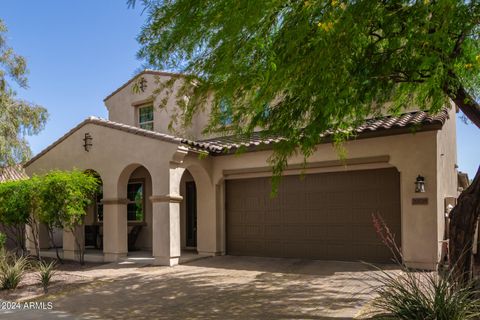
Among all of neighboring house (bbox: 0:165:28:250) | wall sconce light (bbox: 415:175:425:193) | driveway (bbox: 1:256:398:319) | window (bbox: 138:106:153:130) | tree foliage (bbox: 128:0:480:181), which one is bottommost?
driveway (bbox: 1:256:398:319)

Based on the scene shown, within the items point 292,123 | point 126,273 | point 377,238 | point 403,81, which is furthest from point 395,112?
point 126,273

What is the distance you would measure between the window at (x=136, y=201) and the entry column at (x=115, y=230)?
2809 millimetres

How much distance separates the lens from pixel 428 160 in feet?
36.7

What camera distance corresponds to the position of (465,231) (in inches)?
252

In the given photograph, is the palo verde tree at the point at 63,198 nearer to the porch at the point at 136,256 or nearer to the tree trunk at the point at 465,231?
the porch at the point at 136,256

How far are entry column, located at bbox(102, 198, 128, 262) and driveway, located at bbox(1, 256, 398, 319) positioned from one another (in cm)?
105

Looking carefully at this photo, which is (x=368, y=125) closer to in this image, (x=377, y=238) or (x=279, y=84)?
(x=377, y=238)

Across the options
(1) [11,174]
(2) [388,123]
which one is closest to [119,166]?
(2) [388,123]

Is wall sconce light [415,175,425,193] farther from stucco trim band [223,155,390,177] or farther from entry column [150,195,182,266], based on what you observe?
entry column [150,195,182,266]

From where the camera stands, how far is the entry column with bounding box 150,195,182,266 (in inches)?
507

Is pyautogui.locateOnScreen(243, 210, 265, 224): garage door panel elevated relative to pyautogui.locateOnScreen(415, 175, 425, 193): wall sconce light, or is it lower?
lower

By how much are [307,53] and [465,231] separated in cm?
352

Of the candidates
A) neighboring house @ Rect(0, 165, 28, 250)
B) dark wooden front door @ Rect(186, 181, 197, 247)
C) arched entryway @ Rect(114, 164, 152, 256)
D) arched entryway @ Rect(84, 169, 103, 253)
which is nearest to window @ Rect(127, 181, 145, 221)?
arched entryway @ Rect(114, 164, 152, 256)

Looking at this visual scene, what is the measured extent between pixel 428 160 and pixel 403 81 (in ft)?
15.1
